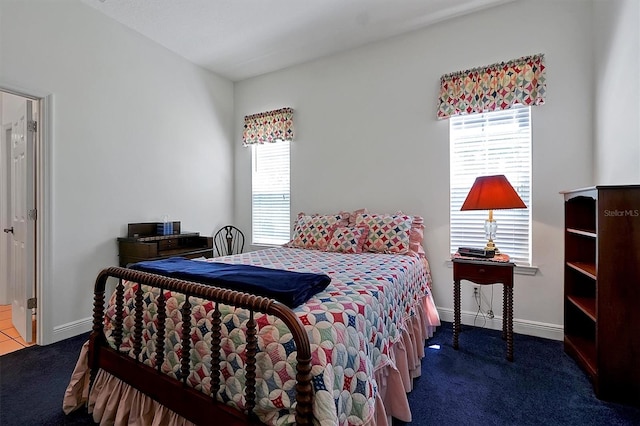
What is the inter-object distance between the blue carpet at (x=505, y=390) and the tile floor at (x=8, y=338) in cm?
305

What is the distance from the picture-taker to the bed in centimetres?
108

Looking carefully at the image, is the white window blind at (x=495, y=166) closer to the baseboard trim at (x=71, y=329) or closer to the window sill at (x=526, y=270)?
the window sill at (x=526, y=270)

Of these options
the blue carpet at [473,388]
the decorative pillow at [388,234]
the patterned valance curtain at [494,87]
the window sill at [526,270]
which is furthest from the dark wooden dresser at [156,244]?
the window sill at [526,270]

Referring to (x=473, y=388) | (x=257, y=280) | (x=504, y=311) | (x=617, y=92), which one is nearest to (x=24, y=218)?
(x=257, y=280)

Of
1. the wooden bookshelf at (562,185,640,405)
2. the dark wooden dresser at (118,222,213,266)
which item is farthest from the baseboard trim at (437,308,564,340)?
the dark wooden dresser at (118,222,213,266)

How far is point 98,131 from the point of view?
291 cm

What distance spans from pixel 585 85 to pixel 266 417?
10.7 ft

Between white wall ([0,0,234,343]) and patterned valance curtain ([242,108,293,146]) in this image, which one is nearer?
white wall ([0,0,234,343])

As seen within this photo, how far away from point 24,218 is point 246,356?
112 inches

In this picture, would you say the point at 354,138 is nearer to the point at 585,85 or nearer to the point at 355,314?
the point at 585,85

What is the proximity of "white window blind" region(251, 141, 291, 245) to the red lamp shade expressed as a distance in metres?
2.30

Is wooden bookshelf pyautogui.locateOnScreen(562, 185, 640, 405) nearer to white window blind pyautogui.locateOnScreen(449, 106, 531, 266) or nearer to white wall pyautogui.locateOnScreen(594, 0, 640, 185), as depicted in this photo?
white wall pyautogui.locateOnScreen(594, 0, 640, 185)

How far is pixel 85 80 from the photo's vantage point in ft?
9.23

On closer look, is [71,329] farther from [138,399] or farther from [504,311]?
[504,311]
